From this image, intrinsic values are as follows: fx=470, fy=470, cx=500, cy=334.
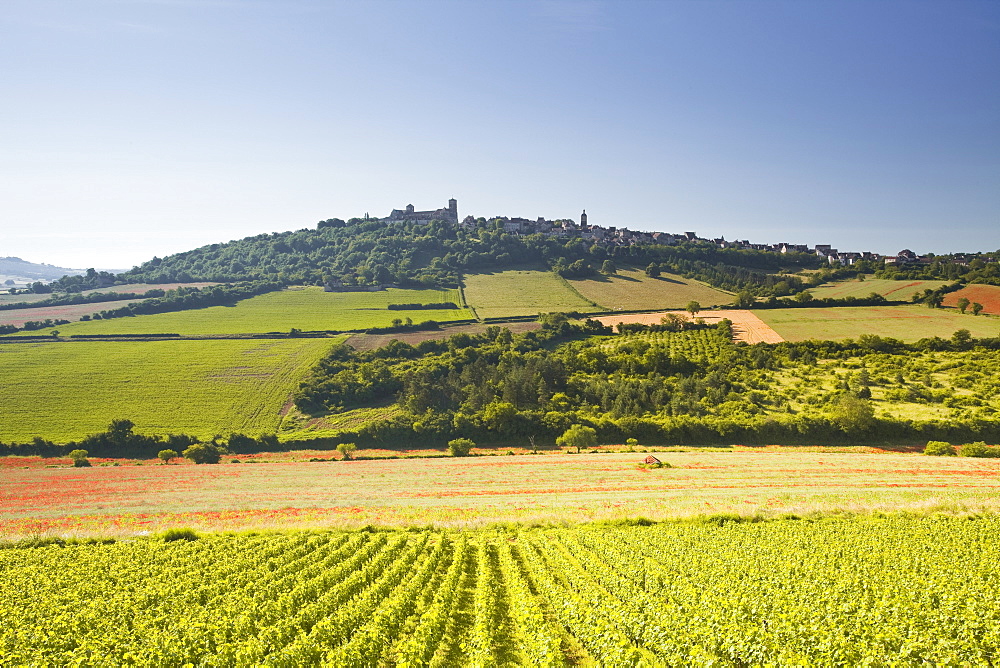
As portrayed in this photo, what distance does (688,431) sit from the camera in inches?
2210

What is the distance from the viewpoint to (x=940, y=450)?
47531mm

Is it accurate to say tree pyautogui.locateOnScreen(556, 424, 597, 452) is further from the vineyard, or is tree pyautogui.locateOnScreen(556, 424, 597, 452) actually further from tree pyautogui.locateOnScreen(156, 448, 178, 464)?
tree pyautogui.locateOnScreen(156, 448, 178, 464)

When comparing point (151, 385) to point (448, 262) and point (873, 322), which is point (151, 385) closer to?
point (448, 262)

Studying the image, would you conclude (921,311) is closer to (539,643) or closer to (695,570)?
(695,570)

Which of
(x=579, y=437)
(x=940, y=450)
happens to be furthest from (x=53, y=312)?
(x=940, y=450)

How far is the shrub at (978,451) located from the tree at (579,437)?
3672 centimetres

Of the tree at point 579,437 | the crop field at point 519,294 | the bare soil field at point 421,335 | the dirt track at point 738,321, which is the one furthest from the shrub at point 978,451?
the crop field at point 519,294

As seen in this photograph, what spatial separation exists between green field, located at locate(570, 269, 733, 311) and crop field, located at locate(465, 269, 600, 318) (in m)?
6.32

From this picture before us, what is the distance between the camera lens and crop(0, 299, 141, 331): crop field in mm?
114450

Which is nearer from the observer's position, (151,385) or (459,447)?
(459,447)

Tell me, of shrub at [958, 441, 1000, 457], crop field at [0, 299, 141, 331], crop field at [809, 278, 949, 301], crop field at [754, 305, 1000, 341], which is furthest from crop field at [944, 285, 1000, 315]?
crop field at [0, 299, 141, 331]

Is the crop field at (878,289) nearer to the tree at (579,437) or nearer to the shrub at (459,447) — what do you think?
the tree at (579,437)

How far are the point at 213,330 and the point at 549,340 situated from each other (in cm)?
7654

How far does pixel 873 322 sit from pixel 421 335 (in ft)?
300
